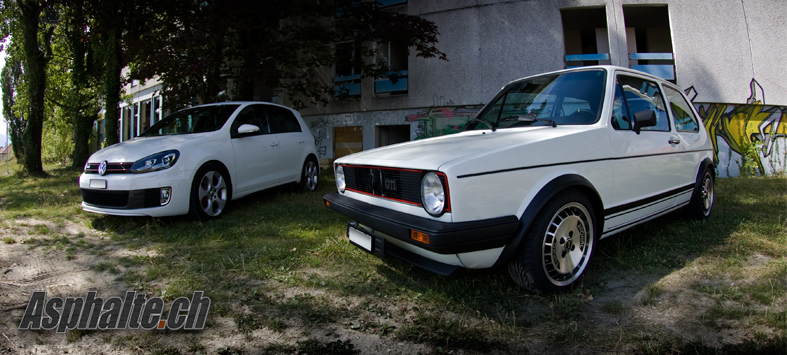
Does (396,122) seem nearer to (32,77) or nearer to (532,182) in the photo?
(532,182)

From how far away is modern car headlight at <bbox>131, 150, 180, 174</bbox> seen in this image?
446 centimetres

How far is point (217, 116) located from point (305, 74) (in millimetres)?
4595

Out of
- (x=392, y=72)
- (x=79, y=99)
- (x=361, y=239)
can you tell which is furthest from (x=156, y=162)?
(x=79, y=99)

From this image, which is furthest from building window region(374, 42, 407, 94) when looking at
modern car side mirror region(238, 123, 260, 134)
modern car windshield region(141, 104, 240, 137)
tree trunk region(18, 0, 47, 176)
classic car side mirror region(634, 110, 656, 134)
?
tree trunk region(18, 0, 47, 176)

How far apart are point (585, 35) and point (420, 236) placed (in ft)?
47.5

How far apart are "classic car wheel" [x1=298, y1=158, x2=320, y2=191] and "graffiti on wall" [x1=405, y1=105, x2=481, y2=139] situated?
4.71 meters

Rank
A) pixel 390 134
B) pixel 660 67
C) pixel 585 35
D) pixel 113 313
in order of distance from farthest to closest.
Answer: pixel 585 35, pixel 390 134, pixel 660 67, pixel 113 313

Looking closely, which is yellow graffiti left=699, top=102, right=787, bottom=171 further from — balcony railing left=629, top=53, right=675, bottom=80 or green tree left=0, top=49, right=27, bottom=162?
green tree left=0, top=49, right=27, bottom=162

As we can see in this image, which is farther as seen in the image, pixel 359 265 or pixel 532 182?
pixel 359 265

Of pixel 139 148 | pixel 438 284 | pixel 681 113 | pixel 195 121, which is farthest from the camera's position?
pixel 195 121

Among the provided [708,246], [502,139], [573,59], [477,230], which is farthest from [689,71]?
[477,230]

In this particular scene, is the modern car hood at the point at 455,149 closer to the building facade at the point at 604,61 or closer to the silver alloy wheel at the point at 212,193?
the silver alloy wheel at the point at 212,193

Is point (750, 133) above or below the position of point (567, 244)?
above

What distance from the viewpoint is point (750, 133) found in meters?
9.82
